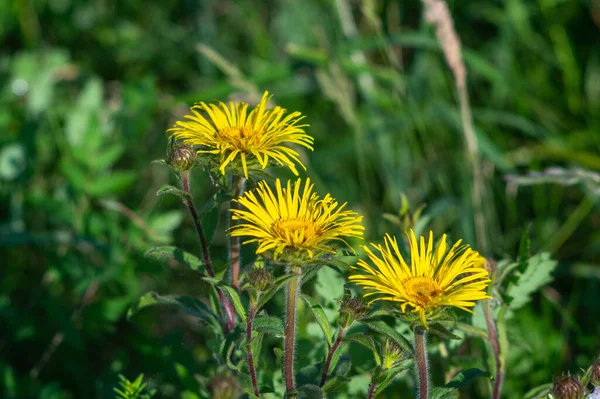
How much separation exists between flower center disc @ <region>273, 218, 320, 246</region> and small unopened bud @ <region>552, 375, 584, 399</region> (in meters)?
0.60

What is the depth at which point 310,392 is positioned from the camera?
1571 mm

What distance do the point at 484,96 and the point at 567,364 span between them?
1591 mm

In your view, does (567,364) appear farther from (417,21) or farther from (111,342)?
(417,21)

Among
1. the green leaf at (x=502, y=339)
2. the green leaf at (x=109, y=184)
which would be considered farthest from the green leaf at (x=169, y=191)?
the green leaf at (x=109, y=184)

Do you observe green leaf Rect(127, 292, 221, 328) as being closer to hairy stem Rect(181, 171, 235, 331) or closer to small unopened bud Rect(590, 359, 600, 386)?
hairy stem Rect(181, 171, 235, 331)

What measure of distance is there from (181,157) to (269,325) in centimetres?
41

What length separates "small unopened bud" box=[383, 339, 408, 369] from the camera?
160 centimetres

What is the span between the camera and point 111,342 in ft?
9.59

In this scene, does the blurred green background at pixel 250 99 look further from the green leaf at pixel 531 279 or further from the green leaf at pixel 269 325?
the green leaf at pixel 269 325

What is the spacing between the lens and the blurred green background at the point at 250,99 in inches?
102

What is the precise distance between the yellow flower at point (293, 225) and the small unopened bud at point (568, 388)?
0.53m

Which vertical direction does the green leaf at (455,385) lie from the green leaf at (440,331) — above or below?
below

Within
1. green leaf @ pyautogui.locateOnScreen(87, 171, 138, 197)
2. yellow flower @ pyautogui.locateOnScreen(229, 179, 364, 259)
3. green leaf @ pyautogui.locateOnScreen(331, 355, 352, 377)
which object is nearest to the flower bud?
yellow flower @ pyautogui.locateOnScreen(229, 179, 364, 259)

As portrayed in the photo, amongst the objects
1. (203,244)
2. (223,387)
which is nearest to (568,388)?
(223,387)
